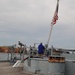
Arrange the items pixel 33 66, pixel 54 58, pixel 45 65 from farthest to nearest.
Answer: pixel 33 66 < pixel 45 65 < pixel 54 58

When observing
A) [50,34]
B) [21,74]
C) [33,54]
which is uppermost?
[50,34]

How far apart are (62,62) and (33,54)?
5781mm

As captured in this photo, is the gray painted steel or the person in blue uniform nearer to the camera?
the gray painted steel

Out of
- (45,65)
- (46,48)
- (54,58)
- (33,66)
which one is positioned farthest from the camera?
(46,48)

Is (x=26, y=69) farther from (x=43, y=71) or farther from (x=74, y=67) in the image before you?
(x=74, y=67)

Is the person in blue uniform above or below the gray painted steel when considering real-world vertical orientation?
above

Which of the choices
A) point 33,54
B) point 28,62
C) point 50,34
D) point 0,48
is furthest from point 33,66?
point 0,48

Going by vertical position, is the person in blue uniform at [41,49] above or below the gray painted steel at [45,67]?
above

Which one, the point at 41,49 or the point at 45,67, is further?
the point at 41,49

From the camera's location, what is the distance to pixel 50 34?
69.8 feet

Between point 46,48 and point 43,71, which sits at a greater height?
point 46,48

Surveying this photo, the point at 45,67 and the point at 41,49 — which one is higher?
the point at 41,49

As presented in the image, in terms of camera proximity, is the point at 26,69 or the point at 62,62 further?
the point at 26,69

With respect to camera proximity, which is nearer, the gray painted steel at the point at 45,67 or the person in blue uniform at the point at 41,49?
the gray painted steel at the point at 45,67
